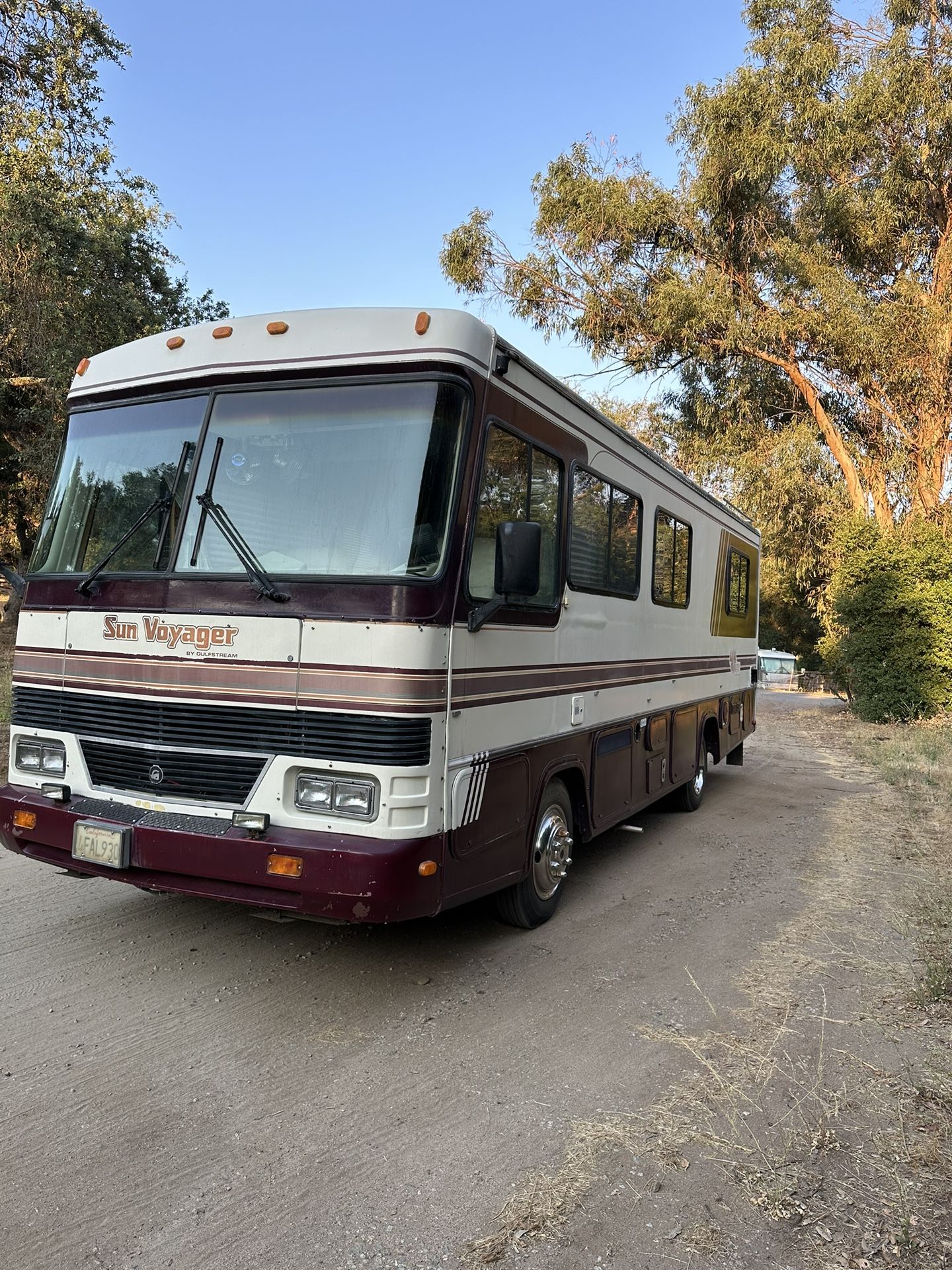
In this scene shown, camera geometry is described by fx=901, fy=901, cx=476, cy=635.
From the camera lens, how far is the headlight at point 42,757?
4.31m

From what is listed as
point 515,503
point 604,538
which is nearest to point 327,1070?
point 515,503

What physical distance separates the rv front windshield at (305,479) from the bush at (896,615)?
15.1 m

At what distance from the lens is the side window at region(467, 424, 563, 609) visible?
405 cm

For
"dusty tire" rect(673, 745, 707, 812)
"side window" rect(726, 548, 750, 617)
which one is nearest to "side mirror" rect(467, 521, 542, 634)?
"dusty tire" rect(673, 745, 707, 812)

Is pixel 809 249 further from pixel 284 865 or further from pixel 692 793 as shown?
pixel 284 865

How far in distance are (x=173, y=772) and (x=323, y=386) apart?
5.94 ft

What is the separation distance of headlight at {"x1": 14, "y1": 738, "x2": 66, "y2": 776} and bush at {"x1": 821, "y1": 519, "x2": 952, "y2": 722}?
15.9 m

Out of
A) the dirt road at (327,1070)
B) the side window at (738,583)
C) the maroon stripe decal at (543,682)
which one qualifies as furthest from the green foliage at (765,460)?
the dirt road at (327,1070)

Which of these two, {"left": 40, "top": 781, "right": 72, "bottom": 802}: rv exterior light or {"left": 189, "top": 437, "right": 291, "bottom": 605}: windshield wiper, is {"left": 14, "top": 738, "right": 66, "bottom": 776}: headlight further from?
{"left": 189, "top": 437, "right": 291, "bottom": 605}: windshield wiper

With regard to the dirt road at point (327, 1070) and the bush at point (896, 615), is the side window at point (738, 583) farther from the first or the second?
the bush at point (896, 615)

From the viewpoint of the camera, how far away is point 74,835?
4.06m

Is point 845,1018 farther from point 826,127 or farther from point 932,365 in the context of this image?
point 826,127

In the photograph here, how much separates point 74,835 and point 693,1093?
2.84 meters

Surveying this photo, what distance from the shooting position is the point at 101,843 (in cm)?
395
